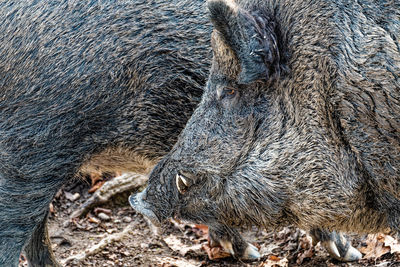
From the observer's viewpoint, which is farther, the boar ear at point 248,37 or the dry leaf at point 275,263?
the dry leaf at point 275,263

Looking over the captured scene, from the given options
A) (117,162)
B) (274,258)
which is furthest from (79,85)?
(274,258)

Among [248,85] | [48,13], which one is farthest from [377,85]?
[48,13]

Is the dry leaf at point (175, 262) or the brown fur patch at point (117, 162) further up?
the brown fur patch at point (117, 162)

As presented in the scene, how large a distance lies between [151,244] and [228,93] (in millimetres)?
3016

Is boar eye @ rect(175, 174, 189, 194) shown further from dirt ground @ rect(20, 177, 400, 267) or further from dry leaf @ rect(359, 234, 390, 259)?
dry leaf @ rect(359, 234, 390, 259)

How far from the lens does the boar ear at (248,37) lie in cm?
361

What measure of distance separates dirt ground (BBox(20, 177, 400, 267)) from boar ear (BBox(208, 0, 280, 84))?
2495 millimetres

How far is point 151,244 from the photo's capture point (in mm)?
6629

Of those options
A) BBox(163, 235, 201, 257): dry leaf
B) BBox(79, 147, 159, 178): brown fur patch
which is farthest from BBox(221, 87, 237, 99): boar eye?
BBox(163, 235, 201, 257): dry leaf

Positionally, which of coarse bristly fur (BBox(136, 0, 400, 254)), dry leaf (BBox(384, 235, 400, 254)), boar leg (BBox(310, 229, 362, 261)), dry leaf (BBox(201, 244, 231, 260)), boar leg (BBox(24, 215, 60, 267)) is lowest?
dry leaf (BBox(201, 244, 231, 260))

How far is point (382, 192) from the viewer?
12.3 ft

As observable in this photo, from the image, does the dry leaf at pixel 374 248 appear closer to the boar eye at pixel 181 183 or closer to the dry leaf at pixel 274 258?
the dry leaf at pixel 274 258

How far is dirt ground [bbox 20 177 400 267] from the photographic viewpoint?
235 inches

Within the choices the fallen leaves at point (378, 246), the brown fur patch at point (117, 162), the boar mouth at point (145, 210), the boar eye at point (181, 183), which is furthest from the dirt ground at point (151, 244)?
the boar eye at point (181, 183)
